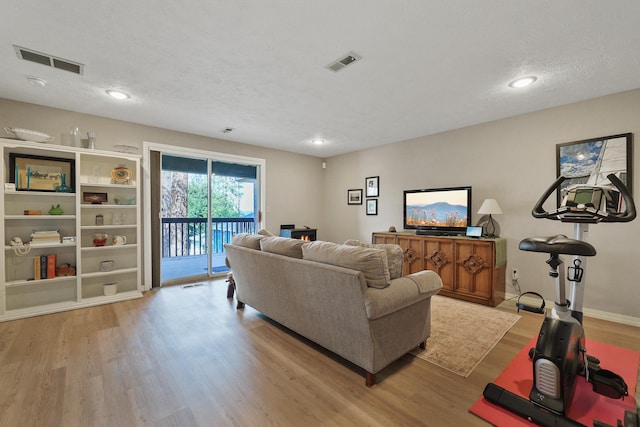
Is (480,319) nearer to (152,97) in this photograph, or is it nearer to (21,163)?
(152,97)

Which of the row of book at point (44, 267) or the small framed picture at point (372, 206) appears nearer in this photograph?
the row of book at point (44, 267)

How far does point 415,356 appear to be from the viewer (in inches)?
89.3

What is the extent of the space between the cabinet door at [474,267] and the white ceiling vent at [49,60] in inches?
185

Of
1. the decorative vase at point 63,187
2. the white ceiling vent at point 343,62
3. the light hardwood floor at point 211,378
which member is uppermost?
the white ceiling vent at point 343,62

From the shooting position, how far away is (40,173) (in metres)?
3.35

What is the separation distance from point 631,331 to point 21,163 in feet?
22.9

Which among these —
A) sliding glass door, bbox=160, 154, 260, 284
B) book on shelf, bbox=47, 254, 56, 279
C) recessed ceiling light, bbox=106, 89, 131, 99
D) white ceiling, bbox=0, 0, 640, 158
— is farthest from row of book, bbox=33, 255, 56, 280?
recessed ceiling light, bbox=106, 89, 131, 99

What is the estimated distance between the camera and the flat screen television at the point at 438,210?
159 inches

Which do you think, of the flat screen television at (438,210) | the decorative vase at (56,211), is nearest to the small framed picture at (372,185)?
the flat screen television at (438,210)

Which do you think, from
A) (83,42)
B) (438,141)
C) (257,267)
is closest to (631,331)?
(438,141)

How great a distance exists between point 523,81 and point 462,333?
8.42ft

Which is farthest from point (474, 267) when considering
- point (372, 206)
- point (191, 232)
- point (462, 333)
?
point (191, 232)

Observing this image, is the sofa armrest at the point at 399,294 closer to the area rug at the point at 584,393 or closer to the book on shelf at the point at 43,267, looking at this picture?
the area rug at the point at 584,393

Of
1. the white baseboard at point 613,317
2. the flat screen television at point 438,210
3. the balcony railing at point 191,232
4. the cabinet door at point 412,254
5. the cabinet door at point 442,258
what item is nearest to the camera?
the white baseboard at point 613,317
